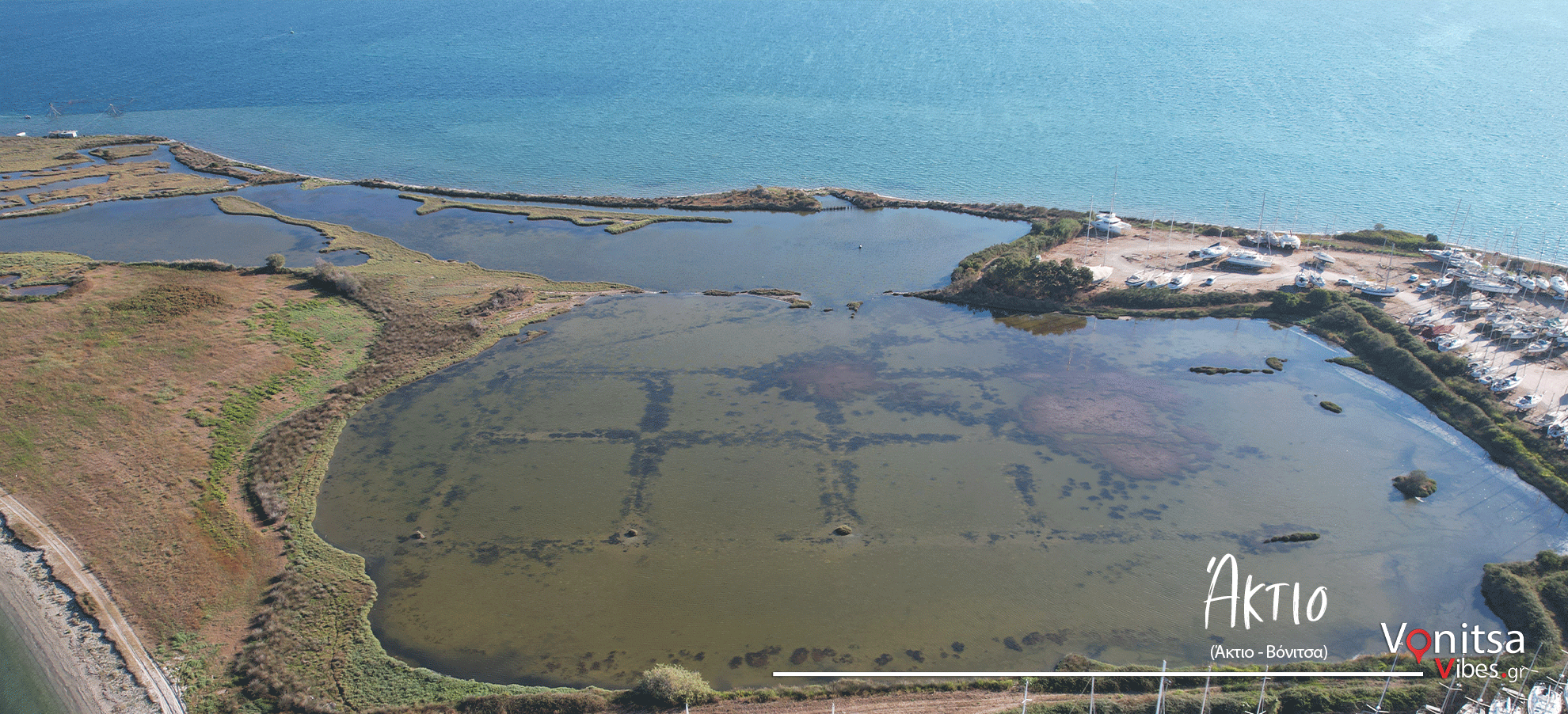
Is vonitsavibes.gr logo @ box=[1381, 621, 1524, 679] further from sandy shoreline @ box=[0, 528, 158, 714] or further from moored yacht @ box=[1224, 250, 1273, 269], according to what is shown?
sandy shoreline @ box=[0, 528, 158, 714]

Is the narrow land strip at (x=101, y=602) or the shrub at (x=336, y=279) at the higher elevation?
the shrub at (x=336, y=279)

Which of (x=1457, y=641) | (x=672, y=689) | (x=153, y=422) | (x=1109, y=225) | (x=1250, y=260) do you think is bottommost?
(x=672, y=689)

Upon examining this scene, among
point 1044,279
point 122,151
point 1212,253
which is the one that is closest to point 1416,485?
point 1044,279

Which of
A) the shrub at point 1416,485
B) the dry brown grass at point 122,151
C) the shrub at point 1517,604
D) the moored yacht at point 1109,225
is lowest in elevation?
the shrub at point 1517,604

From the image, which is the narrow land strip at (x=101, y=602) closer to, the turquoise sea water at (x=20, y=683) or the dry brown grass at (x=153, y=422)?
the dry brown grass at (x=153, y=422)

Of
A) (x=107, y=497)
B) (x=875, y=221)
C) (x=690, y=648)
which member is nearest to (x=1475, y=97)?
(x=875, y=221)

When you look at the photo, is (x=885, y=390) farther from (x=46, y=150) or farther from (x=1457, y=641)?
(x=46, y=150)

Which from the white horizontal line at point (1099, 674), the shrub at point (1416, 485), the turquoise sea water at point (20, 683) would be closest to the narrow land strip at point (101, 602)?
the turquoise sea water at point (20, 683)
